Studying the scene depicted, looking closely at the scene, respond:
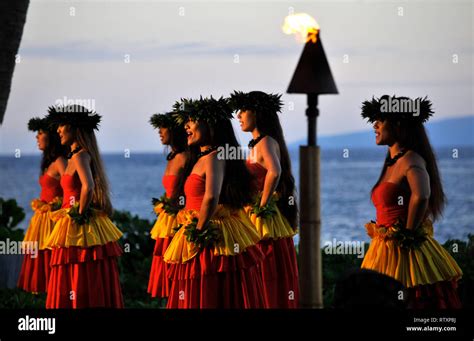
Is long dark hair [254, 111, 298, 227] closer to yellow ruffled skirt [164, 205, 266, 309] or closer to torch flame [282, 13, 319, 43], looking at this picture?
yellow ruffled skirt [164, 205, 266, 309]

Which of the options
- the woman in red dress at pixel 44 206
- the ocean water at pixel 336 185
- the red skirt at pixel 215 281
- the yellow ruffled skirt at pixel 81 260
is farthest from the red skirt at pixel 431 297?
the ocean water at pixel 336 185

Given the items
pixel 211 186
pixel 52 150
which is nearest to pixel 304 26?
pixel 211 186

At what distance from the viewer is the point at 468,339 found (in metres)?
8.56

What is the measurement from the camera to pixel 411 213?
864cm

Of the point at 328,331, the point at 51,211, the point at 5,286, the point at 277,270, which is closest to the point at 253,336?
the point at 328,331

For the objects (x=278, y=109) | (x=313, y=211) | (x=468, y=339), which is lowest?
(x=468, y=339)

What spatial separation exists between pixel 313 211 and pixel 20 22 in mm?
3537

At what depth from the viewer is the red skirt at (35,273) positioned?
11.1 meters

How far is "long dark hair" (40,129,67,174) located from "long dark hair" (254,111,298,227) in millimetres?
2025

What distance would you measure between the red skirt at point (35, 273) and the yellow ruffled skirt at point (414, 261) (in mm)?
3605

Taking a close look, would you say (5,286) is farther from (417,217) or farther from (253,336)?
(417,217)

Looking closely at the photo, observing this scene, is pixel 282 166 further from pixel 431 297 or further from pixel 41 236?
pixel 41 236

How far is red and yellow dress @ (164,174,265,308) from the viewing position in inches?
349

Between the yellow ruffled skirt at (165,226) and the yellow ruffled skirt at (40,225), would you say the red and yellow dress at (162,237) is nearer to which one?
the yellow ruffled skirt at (165,226)
